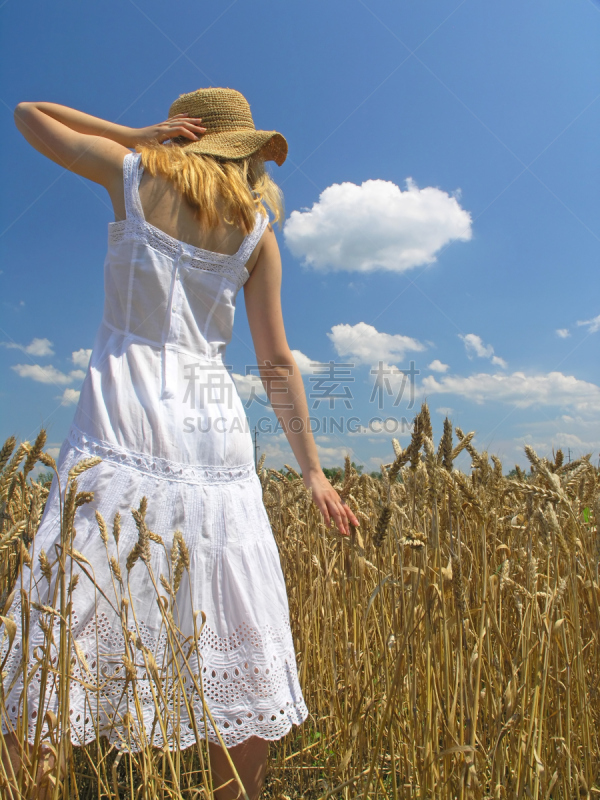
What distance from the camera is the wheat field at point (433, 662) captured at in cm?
93

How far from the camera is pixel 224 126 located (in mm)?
1399

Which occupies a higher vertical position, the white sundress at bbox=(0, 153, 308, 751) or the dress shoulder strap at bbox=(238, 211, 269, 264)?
the dress shoulder strap at bbox=(238, 211, 269, 264)

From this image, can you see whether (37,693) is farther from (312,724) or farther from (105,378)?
(312,724)

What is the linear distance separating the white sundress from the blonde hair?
67 millimetres

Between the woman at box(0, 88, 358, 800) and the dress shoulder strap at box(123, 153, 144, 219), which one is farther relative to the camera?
the dress shoulder strap at box(123, 153, 144, 219)

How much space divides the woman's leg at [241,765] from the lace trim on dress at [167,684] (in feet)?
0.23

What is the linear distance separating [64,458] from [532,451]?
124 centimetres

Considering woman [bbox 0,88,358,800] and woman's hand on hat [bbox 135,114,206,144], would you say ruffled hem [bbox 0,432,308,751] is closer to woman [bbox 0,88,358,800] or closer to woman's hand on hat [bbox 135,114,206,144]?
woman [bbox 0,88,358,800]

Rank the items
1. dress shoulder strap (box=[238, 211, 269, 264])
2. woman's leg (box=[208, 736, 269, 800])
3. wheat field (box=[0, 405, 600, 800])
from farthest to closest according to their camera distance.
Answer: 1. dress shoulder strap (box=[238, 211, 269, 264])
2. woman's leg (box=[208, 736, 269, 800])
3. wheat field (box=[0, 405, 600, 800])

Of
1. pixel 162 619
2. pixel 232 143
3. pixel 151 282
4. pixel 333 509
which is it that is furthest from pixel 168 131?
pixel 162 619

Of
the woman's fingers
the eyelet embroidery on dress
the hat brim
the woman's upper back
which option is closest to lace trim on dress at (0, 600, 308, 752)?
the woman's fingers

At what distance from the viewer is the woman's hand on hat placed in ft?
4.30

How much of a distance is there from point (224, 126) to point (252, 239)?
37cm

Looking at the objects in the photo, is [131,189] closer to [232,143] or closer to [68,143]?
[68,143]
